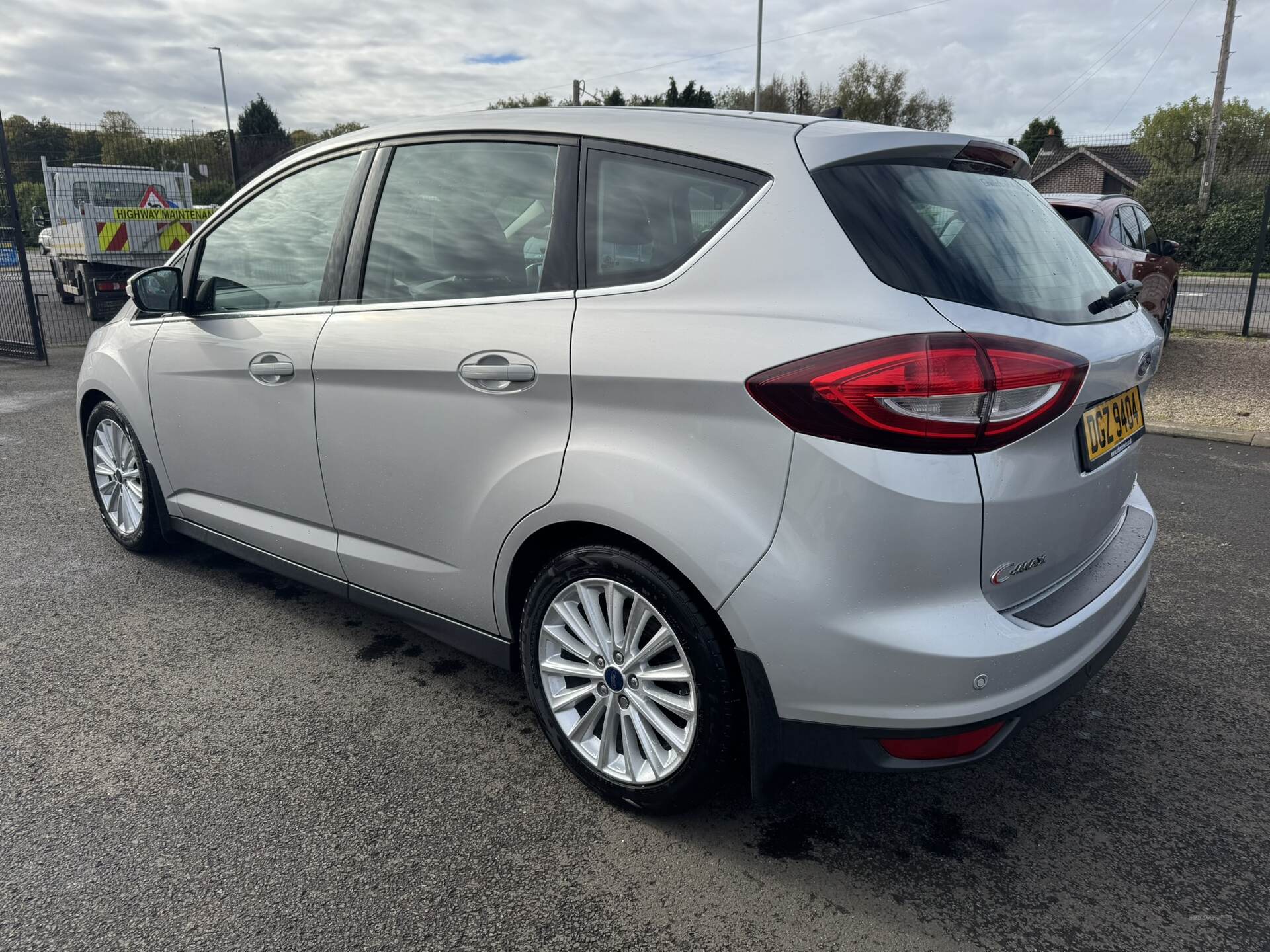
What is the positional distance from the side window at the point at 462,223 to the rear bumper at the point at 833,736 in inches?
47.9

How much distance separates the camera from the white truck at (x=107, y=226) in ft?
48.9

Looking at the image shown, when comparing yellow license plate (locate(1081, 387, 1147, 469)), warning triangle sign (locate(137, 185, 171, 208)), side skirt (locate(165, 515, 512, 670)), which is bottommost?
side skirt (locate(165, 515, 512, 670))

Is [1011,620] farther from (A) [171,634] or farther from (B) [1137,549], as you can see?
(A) [171,634]

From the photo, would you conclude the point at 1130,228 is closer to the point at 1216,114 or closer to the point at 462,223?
the point at 462,223

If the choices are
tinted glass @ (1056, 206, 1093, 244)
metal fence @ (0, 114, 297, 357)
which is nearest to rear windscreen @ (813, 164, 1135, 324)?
tinted glass @ (1056, 206, 1093, 244)

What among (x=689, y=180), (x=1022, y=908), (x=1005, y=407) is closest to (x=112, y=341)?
(x=689, y=180)

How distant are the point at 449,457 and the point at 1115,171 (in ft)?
178

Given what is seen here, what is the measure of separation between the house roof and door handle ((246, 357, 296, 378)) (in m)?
51.1

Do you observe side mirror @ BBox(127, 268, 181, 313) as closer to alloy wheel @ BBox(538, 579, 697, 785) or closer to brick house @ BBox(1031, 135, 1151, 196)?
alloy wheel @ BBox(538, 579, 697, 785)

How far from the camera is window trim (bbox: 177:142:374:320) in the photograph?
302 cm

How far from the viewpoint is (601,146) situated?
2434 mm

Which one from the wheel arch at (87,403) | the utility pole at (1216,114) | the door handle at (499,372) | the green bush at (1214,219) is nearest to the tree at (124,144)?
the wheel arch at (87,403)

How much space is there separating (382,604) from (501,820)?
0.92 meters

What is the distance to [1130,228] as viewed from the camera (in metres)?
9.69
